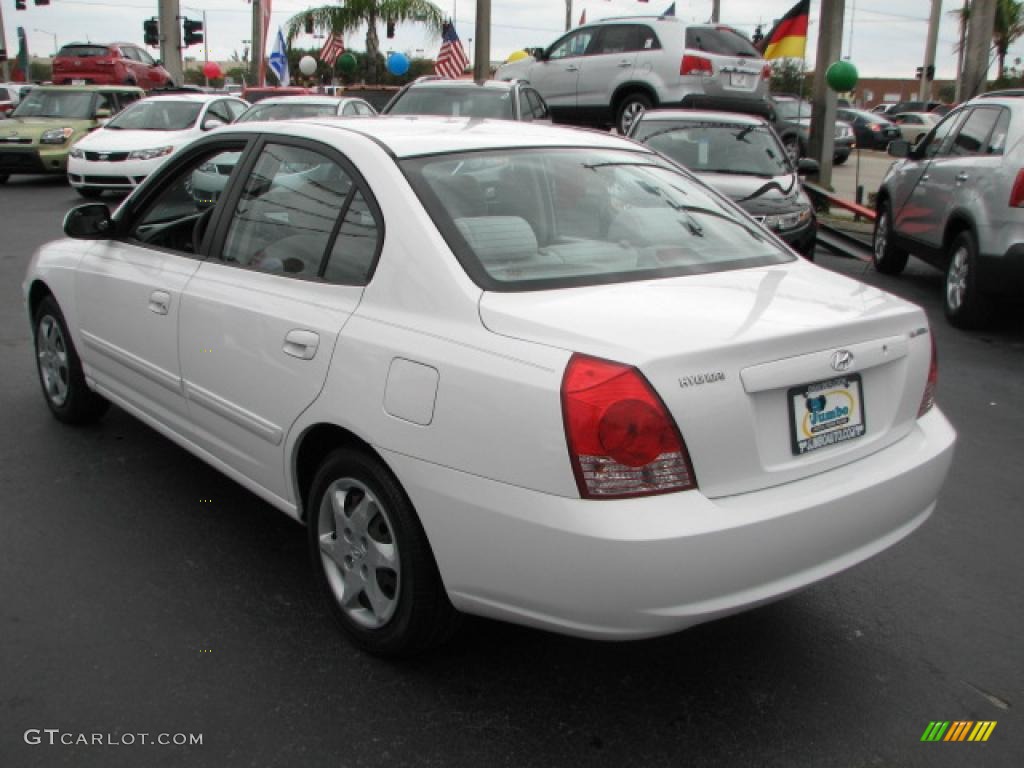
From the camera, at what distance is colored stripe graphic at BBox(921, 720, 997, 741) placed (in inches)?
109

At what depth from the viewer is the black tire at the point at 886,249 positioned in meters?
10.1

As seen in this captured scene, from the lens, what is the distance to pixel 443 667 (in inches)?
121

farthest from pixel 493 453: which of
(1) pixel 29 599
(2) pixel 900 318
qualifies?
(1) pixel 29 599

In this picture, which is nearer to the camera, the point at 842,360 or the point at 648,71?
the point at 842,360

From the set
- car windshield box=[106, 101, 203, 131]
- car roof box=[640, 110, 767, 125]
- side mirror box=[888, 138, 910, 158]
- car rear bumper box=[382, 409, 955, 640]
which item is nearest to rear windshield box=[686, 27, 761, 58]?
car roof box=[640, 110, 767, 125]

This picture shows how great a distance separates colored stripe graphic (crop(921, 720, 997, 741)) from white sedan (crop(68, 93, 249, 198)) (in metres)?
13.5

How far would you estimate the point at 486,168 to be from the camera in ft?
11.0

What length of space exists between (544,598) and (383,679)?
0.74 m

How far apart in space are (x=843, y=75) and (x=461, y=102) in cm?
584

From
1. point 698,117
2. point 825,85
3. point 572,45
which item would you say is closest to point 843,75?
point 825,85

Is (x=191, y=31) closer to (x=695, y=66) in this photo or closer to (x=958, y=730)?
(x=695, y=66)

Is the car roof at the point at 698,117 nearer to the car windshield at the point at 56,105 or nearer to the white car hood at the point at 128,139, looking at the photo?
the white car hood at the point at 128,139

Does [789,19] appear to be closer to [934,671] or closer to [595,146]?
[595,146]

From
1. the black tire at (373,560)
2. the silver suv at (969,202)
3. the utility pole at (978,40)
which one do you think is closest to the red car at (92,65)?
the utility pole at (978,40)
